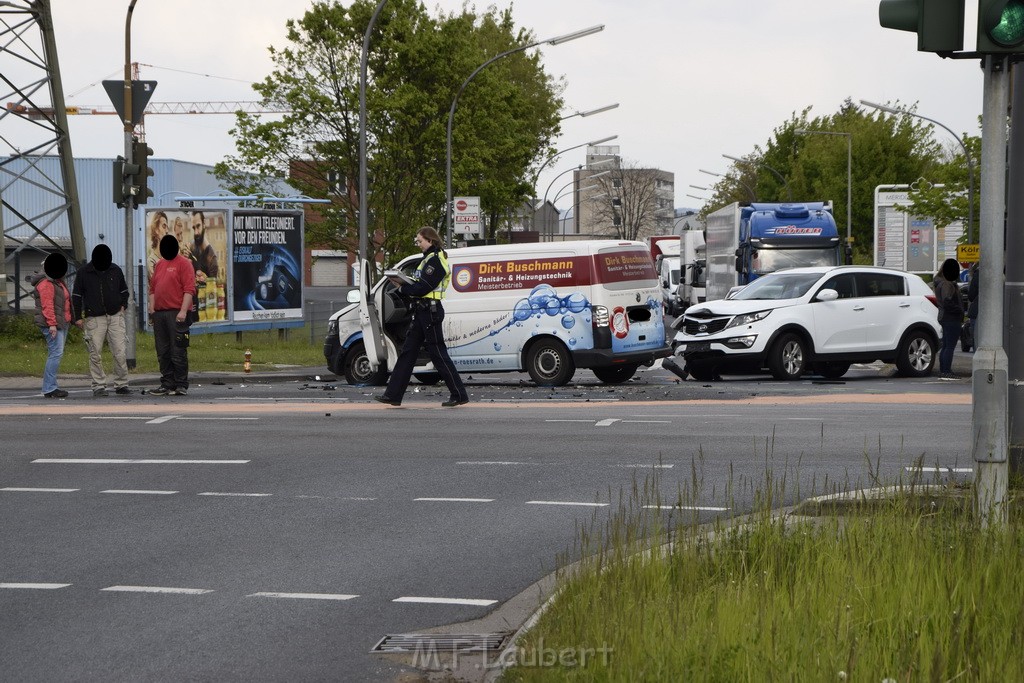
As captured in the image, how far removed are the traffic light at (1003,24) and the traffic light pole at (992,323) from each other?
78mm

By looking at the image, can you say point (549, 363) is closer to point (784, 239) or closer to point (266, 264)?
point (784, 239)

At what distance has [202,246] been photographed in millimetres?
32125

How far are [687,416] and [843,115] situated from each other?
7186 centimetres

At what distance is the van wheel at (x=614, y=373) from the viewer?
21.9 meters

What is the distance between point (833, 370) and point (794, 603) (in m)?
19.0

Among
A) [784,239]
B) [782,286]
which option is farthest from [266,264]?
[782,286]

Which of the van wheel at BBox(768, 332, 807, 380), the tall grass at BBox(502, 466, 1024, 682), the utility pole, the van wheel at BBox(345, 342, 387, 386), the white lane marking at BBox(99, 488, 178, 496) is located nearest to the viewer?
the tall grass at BBox(502, 466, 1024, 682)

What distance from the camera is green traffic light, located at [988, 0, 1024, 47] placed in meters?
6.27

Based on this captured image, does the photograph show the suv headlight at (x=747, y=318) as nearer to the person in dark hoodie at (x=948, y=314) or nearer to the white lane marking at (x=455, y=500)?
the person in dark hoodie at (x=948, y=314)

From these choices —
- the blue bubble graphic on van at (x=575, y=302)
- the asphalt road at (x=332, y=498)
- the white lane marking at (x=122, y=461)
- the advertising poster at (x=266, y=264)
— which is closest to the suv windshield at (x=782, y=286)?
the blue bubble graphic on van at (x=575, y=302)

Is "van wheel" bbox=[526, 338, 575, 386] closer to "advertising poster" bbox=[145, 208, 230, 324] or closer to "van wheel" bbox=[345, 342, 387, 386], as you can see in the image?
"van wheel" bbox=[345, 342, 387, 386]

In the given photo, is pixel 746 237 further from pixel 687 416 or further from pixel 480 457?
pixel 480 457

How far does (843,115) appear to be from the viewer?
8362 cm

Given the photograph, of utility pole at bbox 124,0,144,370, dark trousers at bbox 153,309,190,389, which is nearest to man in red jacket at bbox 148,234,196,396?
dark trousers at bbox 153,309,190,389
